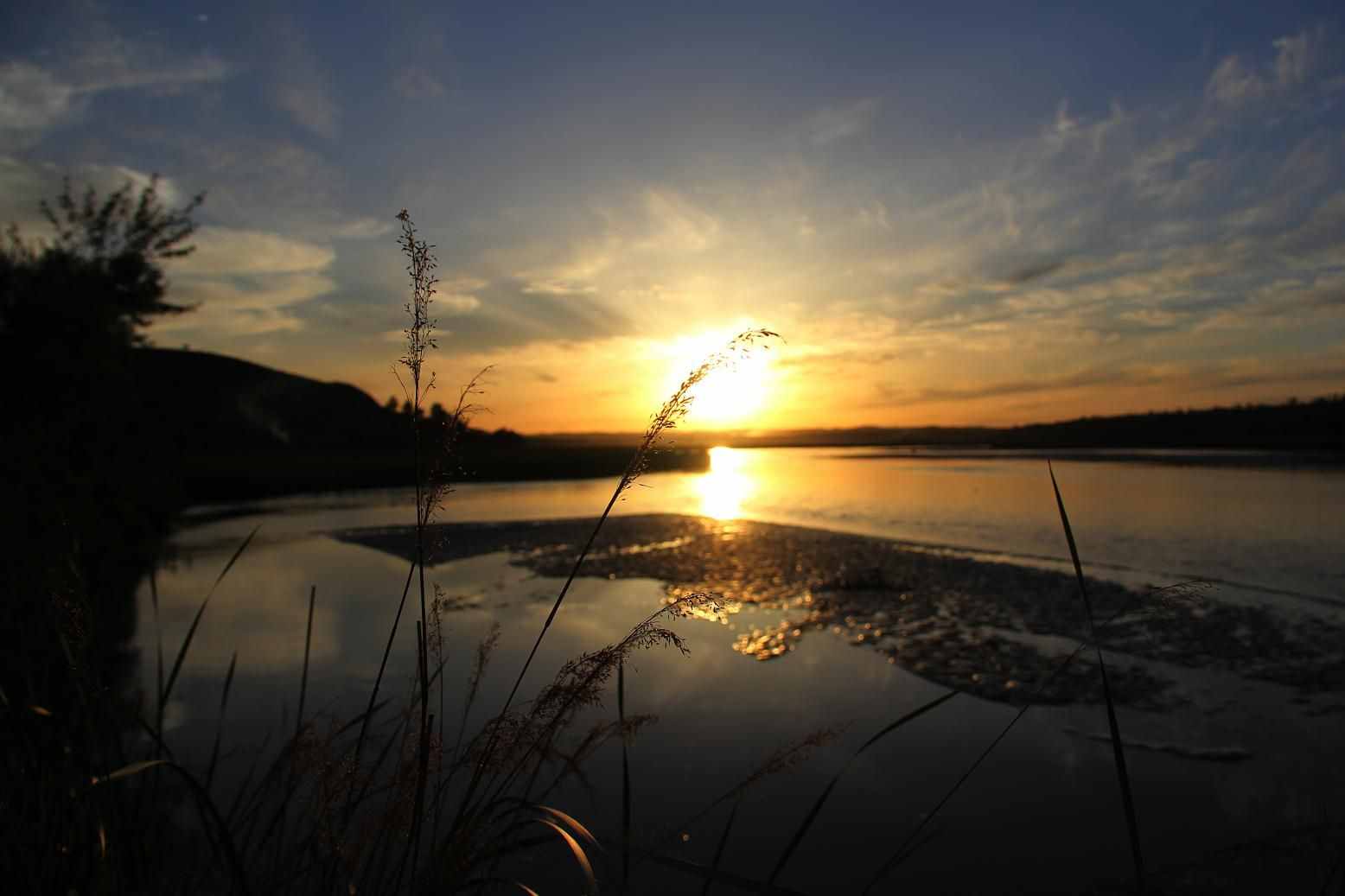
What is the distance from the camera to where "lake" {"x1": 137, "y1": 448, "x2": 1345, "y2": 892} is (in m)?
4.75

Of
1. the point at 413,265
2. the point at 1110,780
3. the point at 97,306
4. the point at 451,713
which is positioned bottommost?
the point at 1110,780

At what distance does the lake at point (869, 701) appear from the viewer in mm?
4746

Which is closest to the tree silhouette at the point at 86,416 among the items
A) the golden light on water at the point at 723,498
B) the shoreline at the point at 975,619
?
the shoreline at the point at 975,619

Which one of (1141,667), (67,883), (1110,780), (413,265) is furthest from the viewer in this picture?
(1141,667)

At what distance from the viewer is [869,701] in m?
7.18

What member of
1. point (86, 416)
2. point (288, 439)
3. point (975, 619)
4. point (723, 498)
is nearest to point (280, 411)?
point (288, 439)

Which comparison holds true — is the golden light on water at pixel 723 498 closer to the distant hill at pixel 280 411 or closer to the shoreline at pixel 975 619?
the shoreline at pixel 975 619

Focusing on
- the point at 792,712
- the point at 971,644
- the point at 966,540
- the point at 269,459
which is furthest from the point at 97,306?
the point at 269,459

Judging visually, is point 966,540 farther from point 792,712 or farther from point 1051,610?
point 792,712

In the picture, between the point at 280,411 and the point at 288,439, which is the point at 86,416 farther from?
the point at 280,411

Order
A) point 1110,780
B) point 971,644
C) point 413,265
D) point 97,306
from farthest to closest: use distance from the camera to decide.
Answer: point 97,306 → point 971,644 → point 1110,780 → point 413,265

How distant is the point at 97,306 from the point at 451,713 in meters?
10.4

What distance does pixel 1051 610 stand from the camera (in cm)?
1083

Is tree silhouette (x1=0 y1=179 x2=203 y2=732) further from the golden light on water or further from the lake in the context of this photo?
the golden light on water
